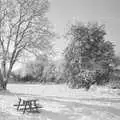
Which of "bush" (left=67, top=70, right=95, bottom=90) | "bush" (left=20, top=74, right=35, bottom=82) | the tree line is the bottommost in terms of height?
"bush" (left=20, top=74, right=35, bottom=82)

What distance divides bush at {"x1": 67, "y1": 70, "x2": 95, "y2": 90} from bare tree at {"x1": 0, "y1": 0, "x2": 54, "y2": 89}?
235 inches

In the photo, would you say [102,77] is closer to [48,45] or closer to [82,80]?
[82,80]

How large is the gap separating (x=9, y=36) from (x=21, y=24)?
2.18 metres

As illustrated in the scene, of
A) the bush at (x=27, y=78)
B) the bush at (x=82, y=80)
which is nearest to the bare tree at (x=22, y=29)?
the bush at (x=82, y=80)

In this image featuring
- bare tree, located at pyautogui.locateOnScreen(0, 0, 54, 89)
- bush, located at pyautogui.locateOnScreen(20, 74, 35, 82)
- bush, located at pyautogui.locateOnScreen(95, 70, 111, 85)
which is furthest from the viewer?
bush, located at pyautogui.locateOnScreen(20, 74, 35, 82)

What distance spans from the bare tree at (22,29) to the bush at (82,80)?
598 cm

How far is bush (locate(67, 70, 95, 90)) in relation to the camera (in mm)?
18658

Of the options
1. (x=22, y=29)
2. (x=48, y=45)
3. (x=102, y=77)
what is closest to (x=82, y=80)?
(x=102, y=77)

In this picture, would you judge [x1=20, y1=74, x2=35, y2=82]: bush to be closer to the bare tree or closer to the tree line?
the tree line

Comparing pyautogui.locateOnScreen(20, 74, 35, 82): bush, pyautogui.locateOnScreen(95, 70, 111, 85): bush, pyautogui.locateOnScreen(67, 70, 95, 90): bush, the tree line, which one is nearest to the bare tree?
the tree line

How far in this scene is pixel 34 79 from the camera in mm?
48938

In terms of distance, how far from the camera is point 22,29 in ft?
54.2

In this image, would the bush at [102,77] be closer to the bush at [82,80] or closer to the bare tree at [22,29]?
the bush at [82,80]

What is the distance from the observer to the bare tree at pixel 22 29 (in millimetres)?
15602
